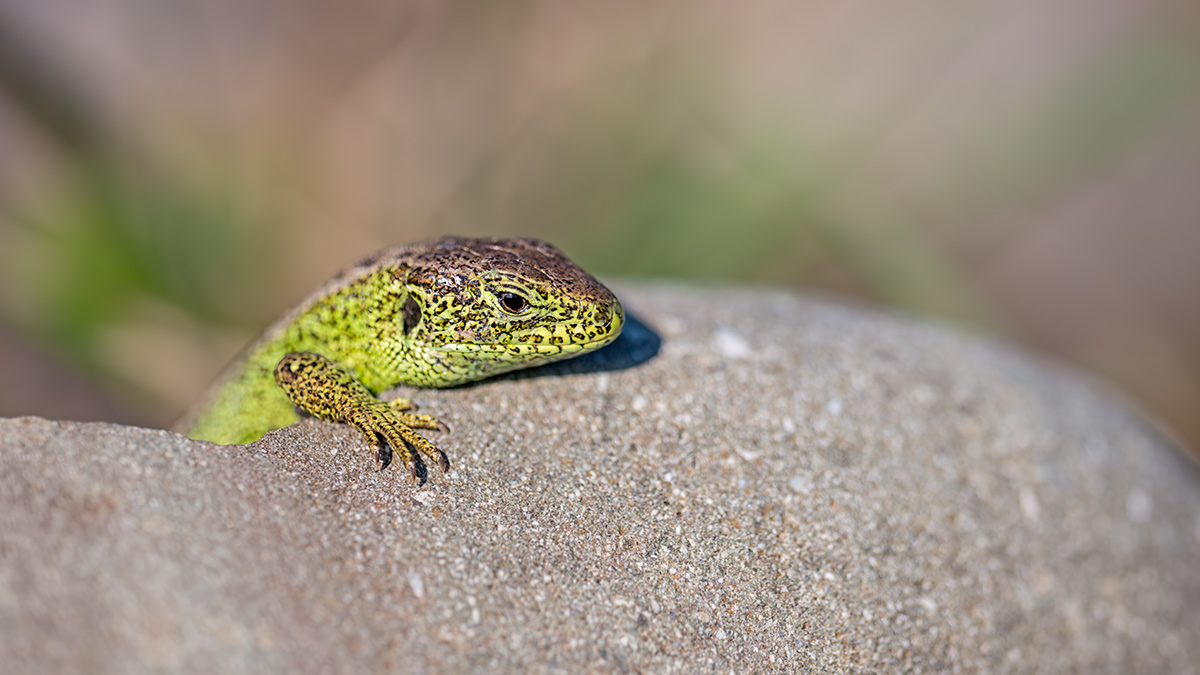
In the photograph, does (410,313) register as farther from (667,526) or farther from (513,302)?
(667,526)

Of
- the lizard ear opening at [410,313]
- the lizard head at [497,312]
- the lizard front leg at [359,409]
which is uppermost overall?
the lizard head at [497,312]

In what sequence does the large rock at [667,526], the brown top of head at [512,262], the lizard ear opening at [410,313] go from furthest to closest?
the lizard ear opening at [410,313] < the brown top of head at [512,262] < the large rock at [667,526]

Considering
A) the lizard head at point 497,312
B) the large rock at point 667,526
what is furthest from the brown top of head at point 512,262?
the large rock at point 667,526

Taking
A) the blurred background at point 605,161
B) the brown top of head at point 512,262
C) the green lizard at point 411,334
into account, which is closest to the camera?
the green lizard at point 411,334

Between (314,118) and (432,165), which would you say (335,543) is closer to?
(432,165)

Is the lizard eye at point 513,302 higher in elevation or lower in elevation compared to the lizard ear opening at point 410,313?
higher

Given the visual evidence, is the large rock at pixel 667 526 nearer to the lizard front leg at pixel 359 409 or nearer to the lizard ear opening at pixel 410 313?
the lizard front leg at pixel 359 409

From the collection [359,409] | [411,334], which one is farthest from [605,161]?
[359,409]

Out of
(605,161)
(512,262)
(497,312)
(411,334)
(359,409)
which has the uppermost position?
(605,161)
